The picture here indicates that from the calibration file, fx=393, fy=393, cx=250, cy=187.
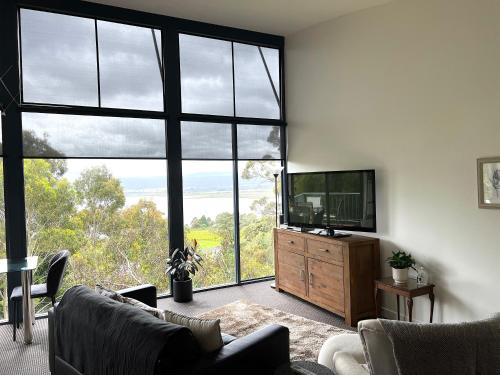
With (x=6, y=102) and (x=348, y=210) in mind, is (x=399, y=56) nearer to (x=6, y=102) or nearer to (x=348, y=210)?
(x=348, y=210)

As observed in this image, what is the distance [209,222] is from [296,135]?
5.89 feet

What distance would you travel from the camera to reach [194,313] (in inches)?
180

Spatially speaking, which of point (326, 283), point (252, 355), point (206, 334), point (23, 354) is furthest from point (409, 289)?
point (23, 354)

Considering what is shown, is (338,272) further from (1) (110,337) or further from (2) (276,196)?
(1) (110,337)

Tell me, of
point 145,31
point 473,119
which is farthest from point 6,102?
point 473,119

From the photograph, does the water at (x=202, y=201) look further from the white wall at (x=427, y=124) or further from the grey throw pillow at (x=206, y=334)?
the grey throw pillow at (x=206, y=334)

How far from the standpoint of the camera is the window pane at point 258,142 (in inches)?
224

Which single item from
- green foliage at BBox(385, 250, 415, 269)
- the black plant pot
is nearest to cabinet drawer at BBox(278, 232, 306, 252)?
green foliage at BBox(385, 250, 415, 269)

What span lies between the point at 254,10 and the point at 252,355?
4.11m

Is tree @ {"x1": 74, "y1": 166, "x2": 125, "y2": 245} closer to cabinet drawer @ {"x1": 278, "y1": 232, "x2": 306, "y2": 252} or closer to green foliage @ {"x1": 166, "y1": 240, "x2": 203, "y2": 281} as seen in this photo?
green foliage @ {"x1": 166, "y1": 240, "x2": 203, "y2": 281}

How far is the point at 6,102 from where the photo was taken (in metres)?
4.25

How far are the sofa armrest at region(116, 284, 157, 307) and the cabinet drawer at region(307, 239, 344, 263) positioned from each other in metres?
2.00

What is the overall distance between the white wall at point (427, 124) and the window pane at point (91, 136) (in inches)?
90.8

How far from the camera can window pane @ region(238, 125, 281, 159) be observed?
18.7ft
